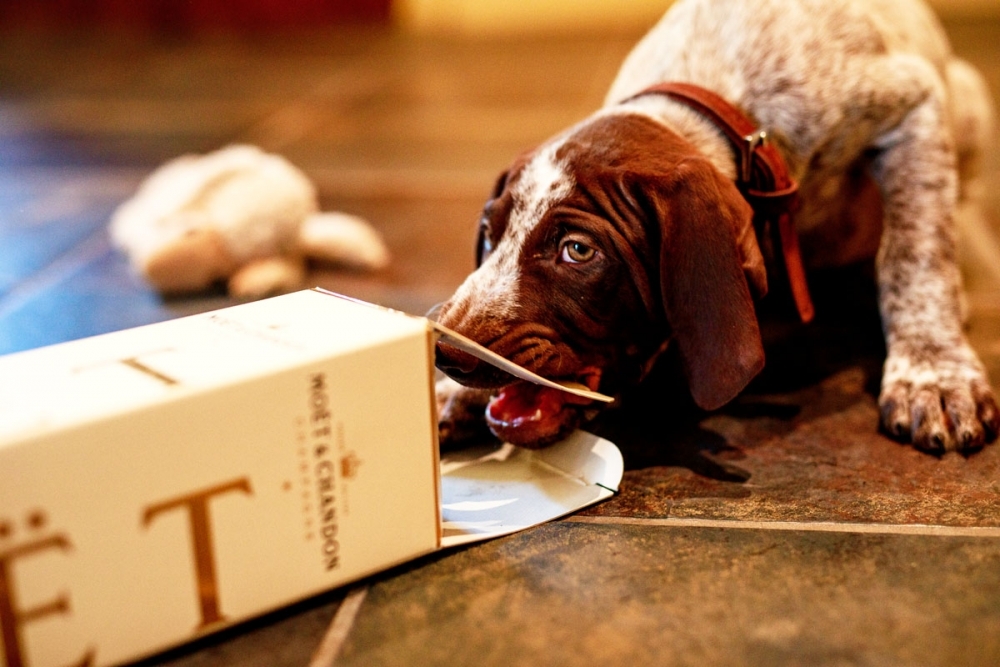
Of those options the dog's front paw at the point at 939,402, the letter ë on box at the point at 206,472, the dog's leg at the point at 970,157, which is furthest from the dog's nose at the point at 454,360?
the dog's leg at the point at 970,157

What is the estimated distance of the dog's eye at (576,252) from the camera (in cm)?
168

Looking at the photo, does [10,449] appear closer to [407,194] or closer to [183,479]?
[183,479]

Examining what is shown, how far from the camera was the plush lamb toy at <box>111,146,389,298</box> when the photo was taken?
2.69 metres

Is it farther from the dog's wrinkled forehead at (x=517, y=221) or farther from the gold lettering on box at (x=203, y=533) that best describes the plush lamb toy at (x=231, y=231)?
the gold lettering on box at (x=203, y=533)

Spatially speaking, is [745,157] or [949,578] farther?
[745,157]

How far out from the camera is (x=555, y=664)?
1250mm

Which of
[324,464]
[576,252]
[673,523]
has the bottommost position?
[673,523]

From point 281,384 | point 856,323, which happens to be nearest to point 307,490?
point 281,384

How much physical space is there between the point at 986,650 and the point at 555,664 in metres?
0.51

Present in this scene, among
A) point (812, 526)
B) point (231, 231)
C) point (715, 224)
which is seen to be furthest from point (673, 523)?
point (231, 231)

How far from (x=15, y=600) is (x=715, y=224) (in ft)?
3.56

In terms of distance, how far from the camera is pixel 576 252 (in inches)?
66.7

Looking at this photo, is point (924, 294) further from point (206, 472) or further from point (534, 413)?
point (206, 472)

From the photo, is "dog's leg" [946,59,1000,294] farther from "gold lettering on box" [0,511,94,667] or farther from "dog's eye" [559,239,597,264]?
"gold lettering on box" [0,511,94,667]
